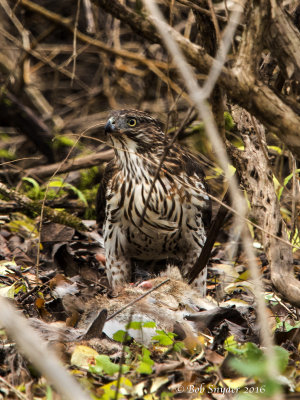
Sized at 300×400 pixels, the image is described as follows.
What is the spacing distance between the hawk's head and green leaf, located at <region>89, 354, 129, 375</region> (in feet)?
6.88

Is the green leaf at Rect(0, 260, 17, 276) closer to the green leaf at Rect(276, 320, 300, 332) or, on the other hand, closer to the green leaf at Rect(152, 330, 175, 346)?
the green leaf at Rect(152, 330, 175, 346)

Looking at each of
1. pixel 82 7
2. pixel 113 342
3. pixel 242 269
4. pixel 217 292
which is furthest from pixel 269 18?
pixel 82 7

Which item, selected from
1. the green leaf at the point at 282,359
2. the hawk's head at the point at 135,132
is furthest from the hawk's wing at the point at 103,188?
the green leaf at the point at 282,359

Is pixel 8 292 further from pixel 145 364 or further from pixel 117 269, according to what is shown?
pixel 117 269

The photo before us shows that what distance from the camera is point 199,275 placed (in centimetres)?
464

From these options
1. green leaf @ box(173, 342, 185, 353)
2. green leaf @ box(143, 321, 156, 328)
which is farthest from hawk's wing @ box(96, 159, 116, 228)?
green leaf @ box(173, 342, 185, 353)

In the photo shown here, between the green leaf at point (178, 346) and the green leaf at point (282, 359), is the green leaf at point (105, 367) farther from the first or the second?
the green leaf at point (282, 359)

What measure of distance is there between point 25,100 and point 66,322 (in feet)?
19.3

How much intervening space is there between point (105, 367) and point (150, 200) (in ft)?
6.32

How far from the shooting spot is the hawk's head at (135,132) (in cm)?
448

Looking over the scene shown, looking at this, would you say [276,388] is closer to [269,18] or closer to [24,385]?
[24,385]

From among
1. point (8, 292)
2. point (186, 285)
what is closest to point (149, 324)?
point (186, 285)

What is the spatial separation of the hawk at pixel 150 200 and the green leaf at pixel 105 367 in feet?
5.48

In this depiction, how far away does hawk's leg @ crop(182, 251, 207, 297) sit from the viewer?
4566 millimetres
